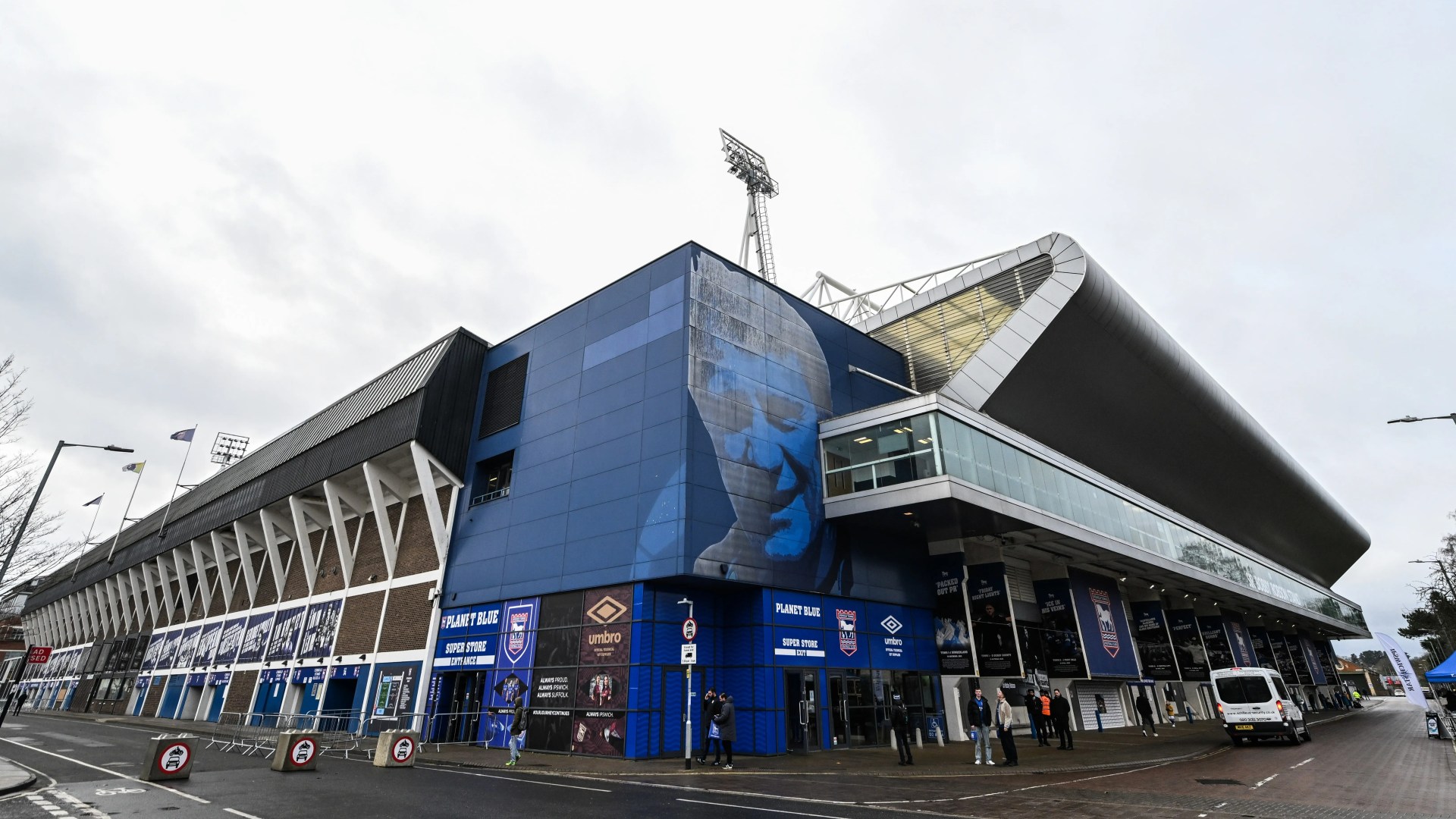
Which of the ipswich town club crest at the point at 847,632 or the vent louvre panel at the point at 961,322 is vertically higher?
the vent louvre panel at the point at 961,322

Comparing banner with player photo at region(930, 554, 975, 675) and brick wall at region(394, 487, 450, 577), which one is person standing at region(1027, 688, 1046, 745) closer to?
banner with player photo at region(930, 554, 975, 675)

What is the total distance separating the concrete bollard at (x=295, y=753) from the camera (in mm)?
16500

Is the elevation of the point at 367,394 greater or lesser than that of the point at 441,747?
greater

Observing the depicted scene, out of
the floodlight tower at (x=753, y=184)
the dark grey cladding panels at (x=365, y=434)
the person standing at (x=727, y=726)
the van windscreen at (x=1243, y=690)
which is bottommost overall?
the person standing at (x=727, y=726)

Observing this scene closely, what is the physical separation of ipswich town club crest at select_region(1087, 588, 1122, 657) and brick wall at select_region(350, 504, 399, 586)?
3572 cm

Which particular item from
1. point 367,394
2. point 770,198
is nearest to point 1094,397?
point 770,198

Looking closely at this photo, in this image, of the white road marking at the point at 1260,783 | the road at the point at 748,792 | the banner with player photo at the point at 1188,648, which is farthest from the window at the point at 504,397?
the banner with player photo at the point at 1188,648

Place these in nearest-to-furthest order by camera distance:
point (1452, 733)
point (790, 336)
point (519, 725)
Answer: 1. point (519, 725)
2. point (1452, 733)
3. point (790, 336)

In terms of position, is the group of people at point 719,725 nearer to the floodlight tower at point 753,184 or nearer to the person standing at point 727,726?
the person standing at point 727,726

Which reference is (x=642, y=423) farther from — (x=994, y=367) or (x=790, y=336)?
(x=994, y=367)

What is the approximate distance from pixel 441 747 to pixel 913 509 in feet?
62.1

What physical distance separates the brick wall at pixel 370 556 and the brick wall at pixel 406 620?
2175 mm

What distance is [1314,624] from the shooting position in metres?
63.0

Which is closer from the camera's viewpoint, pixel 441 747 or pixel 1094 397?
pixel 441 747
